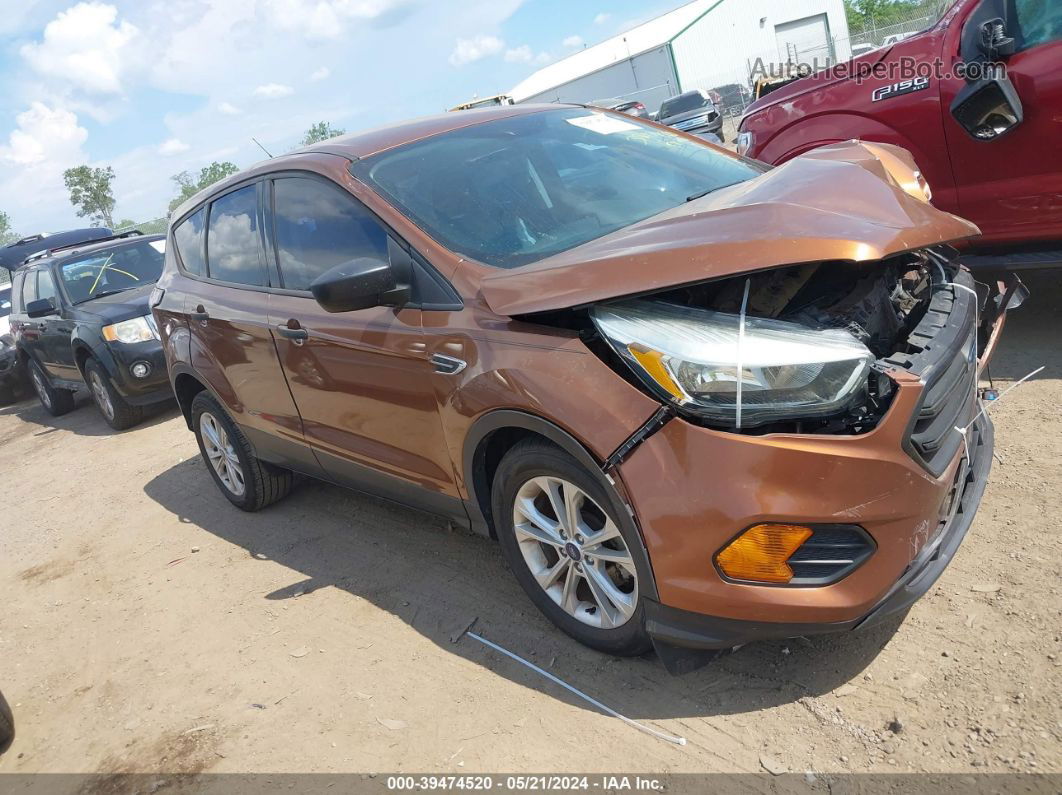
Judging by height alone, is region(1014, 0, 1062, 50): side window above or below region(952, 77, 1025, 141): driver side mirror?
above

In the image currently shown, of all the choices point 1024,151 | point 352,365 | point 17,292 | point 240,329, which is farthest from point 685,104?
point 352,365

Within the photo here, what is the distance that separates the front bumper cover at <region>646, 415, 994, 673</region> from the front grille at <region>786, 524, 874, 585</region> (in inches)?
5.5

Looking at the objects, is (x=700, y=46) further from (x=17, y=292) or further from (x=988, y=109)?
(x=988, y=109)

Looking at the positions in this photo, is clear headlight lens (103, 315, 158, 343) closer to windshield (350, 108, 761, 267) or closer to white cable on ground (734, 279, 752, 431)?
windshield (350, 108, 761, 267)

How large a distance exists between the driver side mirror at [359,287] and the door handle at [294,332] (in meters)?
0.74

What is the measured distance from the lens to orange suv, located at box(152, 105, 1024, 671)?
7.32ft

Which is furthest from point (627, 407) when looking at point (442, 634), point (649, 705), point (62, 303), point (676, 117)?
point (676, 117)

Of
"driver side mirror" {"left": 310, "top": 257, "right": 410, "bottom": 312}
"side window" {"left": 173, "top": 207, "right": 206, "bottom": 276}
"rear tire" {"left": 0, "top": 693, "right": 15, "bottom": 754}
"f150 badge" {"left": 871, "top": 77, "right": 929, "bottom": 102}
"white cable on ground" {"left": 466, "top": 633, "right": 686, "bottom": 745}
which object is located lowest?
"white cable on ground" {"left": 466, "top": 633, "right": 686, "bottom": 745}

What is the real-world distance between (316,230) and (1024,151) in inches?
141

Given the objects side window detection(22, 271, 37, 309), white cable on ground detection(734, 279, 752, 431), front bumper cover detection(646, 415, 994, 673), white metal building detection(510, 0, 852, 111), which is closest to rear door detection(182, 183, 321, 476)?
front bumper cover detection(646, 415, 994, 673)

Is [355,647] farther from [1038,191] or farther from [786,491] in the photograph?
[1038,191]

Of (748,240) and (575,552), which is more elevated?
(748,240)

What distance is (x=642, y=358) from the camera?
7.75 feet

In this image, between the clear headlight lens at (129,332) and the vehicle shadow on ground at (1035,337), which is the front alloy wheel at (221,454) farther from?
the vehicle shadow on ground at (1035,337)
